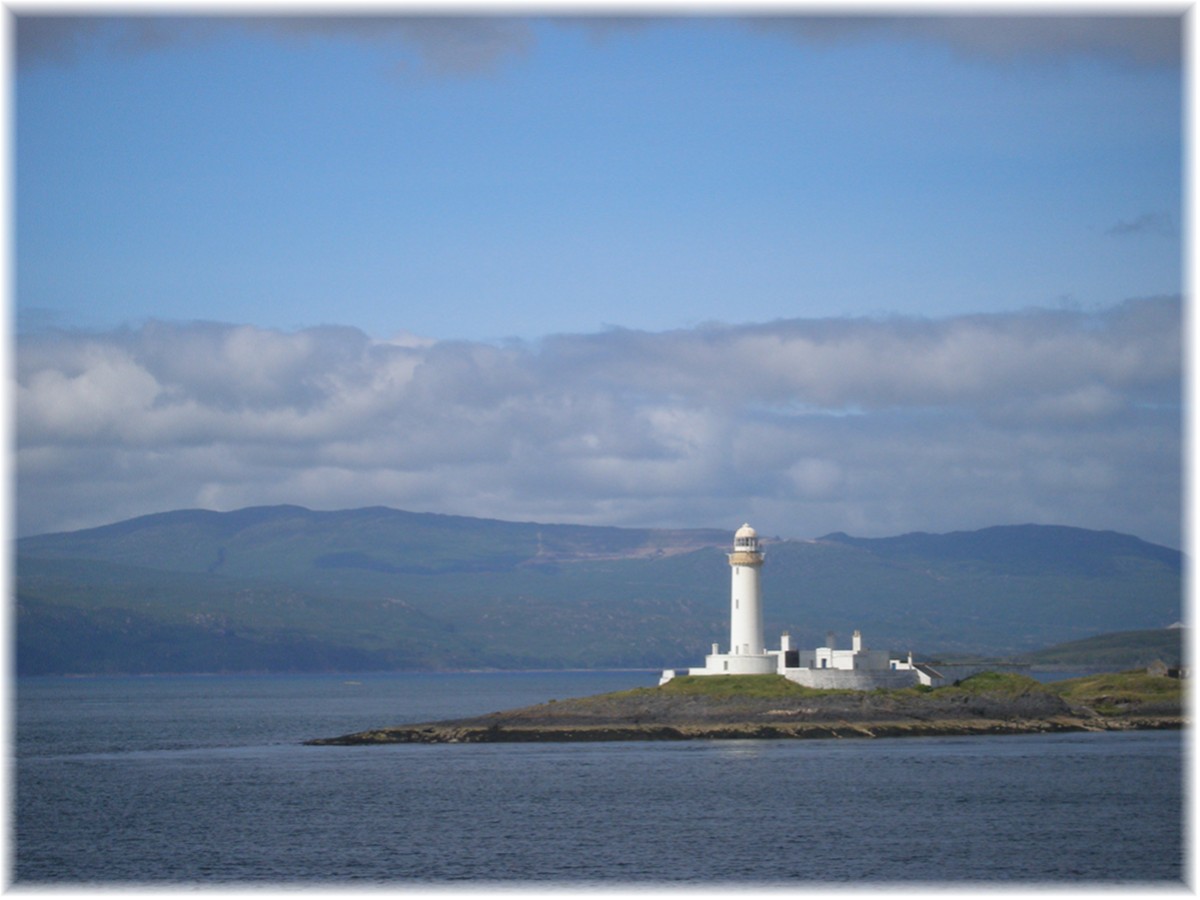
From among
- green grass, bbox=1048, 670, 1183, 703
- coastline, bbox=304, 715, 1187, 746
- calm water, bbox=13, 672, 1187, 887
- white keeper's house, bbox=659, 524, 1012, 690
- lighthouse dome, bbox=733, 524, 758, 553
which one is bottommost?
calm water, bbox=13, 672, 1187, 887

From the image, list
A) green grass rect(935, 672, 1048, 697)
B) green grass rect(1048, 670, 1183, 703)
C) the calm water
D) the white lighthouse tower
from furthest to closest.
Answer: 1. green grass rect(1048, 670, 1183, 703)
2. green grass rect(935, 672, 1048, 697)
3. the white lighthouse tower
4. the calm water

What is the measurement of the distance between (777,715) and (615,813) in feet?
82.2

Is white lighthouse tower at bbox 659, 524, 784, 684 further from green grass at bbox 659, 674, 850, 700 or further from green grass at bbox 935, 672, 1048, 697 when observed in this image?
green grass at bbox 935, 672, 1048, 697

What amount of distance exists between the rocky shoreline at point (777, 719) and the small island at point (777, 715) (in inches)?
1.9

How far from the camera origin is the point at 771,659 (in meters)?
82.2

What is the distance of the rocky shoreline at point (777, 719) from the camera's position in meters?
77.3

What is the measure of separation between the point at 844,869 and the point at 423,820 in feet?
51.4

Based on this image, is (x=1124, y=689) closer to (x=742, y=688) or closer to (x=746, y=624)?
(x=746, y=624)

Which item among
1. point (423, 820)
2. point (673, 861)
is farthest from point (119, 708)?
point (673, 861)

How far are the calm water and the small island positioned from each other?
1.27 metres

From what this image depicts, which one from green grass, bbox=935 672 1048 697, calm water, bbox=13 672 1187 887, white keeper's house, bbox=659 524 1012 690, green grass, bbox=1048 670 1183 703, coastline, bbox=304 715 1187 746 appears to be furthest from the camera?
green grass, bbox=1048 670 1183 703

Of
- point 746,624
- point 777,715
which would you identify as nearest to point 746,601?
point 746,624

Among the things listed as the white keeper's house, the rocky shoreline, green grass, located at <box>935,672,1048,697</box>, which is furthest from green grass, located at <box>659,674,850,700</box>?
green grass, located at <box>935,672,1048,697</box>

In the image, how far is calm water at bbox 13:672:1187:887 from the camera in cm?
4350
